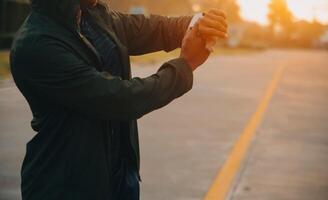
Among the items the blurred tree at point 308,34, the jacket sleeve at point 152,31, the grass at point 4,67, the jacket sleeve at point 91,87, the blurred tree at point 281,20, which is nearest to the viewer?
the jacket sleeve at point 91,87

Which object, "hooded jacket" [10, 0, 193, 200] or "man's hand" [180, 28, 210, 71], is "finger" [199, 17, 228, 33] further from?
"hooded jacket" [10, 0, 193, 200]

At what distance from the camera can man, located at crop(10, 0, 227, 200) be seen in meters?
1.65

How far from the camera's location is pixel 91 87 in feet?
5.42

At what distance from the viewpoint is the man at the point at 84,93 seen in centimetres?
165

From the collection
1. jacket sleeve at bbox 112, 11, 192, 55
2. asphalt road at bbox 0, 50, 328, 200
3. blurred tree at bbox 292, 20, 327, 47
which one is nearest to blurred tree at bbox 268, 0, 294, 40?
blurred tree at bbox 292, 20, 327, 47

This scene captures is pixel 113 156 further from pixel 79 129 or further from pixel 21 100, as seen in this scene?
pixel 21 100

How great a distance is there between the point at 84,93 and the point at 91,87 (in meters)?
0.03

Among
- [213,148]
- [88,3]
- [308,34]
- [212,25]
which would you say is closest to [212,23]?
[212,25]

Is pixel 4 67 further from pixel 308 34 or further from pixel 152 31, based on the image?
pixel 308 34

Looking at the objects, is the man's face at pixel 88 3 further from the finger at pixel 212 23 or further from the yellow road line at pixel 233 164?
the yellow road line at pixel 233 164

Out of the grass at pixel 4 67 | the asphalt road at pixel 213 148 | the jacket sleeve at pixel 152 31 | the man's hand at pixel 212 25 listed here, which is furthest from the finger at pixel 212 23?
the grass at pixel 4 67

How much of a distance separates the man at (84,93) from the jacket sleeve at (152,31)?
19cm

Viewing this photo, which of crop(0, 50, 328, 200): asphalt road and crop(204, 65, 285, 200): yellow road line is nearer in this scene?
crop(204, 65, 285, 200): yellow road line

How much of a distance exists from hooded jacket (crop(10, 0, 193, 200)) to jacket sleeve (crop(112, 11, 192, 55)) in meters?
0.24
